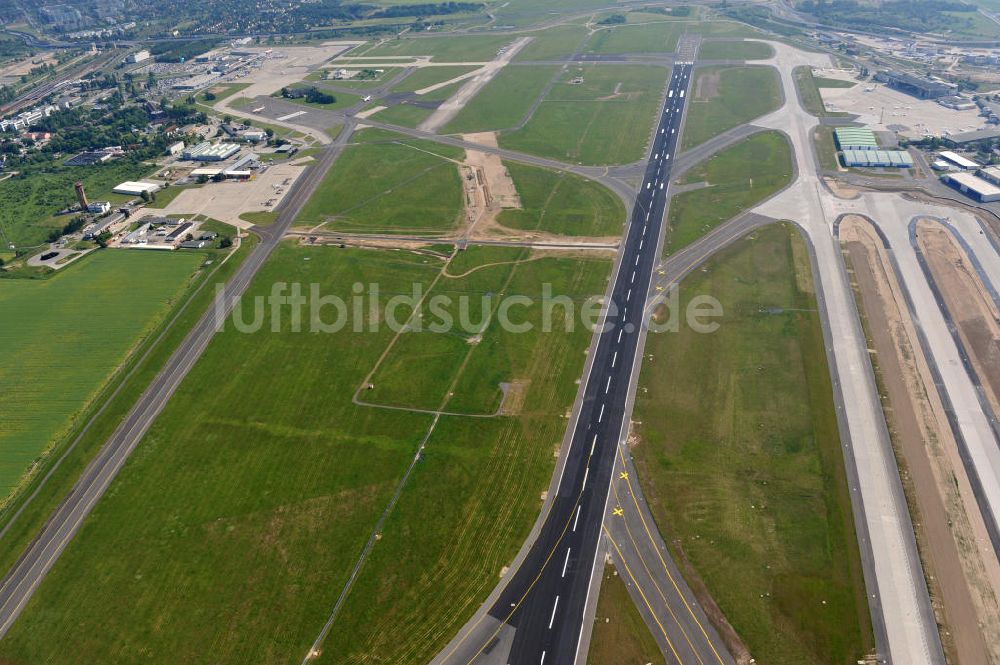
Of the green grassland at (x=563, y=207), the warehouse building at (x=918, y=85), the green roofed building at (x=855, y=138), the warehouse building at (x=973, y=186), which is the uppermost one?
the warehouse building at (x=918, y=85)

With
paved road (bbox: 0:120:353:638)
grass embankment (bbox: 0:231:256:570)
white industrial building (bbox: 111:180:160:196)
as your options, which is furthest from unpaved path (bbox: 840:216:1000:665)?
white industrial building (bbox: 111:180:160:196)

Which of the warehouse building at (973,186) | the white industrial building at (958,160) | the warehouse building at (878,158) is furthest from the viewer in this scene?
the warehouse building at (878,158)

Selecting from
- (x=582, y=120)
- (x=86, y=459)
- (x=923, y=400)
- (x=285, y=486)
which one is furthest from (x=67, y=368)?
(x=582, y=120)

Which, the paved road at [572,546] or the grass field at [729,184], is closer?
the paved road at [572,546]

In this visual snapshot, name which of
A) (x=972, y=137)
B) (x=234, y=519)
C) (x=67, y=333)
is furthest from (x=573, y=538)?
(x=972, y=137)

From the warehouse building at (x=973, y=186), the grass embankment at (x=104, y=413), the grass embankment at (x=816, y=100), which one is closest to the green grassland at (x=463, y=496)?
the grass embankment at (x=104, y=413)

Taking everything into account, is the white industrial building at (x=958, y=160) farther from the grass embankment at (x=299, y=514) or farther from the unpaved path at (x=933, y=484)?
the grass embankment at (x=299, y=514)

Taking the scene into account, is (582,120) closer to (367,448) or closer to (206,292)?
(206,292)
